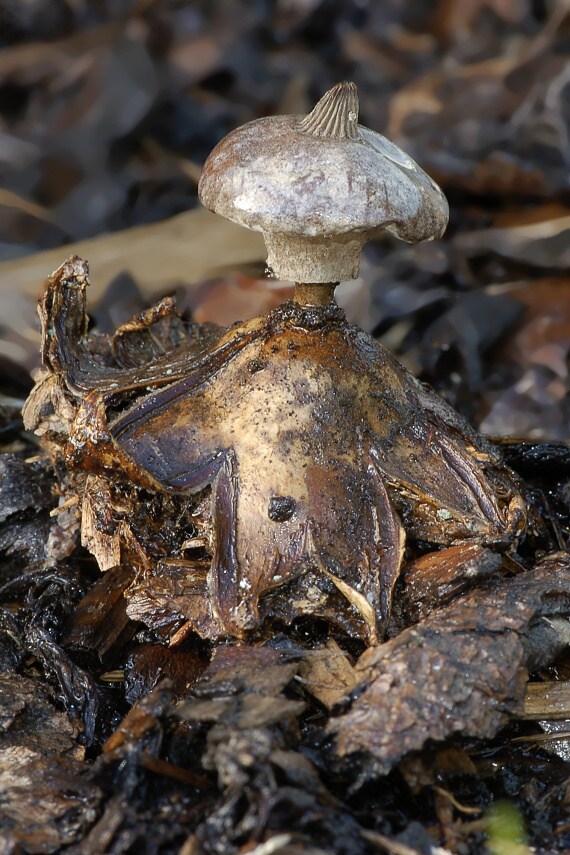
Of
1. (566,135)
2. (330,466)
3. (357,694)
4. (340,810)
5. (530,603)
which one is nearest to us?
(340,810)

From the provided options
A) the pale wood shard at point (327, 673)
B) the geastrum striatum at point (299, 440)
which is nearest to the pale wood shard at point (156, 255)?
the geastrum striatum at point (299, 440)

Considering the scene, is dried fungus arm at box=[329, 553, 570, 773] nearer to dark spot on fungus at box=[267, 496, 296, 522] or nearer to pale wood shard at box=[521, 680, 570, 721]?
pale wood shard at box=[521, 680, 570, 721]

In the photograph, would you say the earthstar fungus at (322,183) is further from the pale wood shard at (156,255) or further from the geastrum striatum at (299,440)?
the pale wood shard at (156,255)

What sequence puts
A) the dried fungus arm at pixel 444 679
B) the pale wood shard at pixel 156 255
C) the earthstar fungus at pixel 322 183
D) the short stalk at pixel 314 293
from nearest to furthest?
1. the dried fungus arm at pixel 444 679
2. the earthstar fungus at pixel 322 183
3. the short stalk at pixel 314 293
4. the pale wood shard at pixel 156 255

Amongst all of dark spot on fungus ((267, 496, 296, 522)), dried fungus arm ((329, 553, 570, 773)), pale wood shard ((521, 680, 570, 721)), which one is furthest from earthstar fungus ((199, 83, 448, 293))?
pale wood shard ((521, 680, 570, 721))

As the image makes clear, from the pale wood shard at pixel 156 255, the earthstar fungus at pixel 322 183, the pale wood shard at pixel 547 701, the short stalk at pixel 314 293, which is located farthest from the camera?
the pale wood shard at pixel 156 255

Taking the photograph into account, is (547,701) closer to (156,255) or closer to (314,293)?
(314,293)

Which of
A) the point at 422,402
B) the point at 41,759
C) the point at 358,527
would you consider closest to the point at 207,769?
the point at 41,759

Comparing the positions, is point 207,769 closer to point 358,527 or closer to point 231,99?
point 358,527
